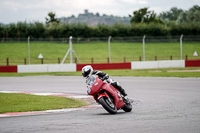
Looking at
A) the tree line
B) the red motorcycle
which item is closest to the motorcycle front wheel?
the red motorcycle

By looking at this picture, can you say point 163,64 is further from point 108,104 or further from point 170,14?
point 170,14

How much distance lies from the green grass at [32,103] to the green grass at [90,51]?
2002cm

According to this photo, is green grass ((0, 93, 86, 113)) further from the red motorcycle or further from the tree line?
the tree line

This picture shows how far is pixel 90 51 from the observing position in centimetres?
4231

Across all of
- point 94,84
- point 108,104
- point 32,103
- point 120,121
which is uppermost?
point 94,84

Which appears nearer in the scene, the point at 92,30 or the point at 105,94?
the point at 105,94

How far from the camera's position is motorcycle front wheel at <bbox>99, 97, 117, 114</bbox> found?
382 inches

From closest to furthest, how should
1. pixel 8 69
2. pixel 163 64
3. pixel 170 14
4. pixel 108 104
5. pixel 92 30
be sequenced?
pixel 108 104
pixel 8 69
pixel 163 64
pixel 92 30
pixel 170 14

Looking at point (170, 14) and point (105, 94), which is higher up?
point (170, 14)

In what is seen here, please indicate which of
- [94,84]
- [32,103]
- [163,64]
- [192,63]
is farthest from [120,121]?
[192,63]

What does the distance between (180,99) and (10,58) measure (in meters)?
26.7

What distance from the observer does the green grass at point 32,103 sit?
11.1 meters

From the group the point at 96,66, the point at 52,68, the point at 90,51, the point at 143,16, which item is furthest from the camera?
the point at 143,16

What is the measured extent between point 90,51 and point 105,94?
107ft
